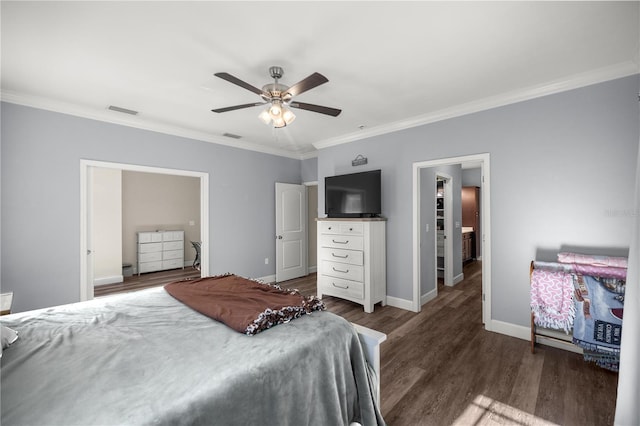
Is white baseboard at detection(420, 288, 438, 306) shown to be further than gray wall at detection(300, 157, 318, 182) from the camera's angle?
No

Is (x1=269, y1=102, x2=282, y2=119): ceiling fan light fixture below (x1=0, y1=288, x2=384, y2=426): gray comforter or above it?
above

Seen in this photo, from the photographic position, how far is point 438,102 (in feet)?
10.5

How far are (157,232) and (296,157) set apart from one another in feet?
11.4

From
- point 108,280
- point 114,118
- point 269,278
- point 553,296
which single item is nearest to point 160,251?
point 108,280

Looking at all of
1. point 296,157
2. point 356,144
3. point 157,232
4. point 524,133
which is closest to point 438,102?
→ point 524,133

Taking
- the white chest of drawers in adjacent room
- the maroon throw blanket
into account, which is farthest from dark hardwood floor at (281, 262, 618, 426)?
the white chest of drawers in adjacent room

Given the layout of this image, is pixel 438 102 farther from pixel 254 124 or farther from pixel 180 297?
pixel 180 297

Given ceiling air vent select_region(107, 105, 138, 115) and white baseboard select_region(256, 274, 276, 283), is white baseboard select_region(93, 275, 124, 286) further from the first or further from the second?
ceiling air vent select_region(107, 105, 138, 115)

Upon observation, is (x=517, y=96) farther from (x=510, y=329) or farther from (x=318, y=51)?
(x=510, y=329)

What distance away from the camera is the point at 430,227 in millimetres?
4359

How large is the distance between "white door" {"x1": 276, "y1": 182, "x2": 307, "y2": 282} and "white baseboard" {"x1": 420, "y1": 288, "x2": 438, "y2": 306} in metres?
2.59

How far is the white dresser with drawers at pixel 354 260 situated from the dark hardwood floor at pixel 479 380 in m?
0.56

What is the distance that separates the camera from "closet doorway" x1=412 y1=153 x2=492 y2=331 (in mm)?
3148

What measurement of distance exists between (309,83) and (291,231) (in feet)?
12.6
